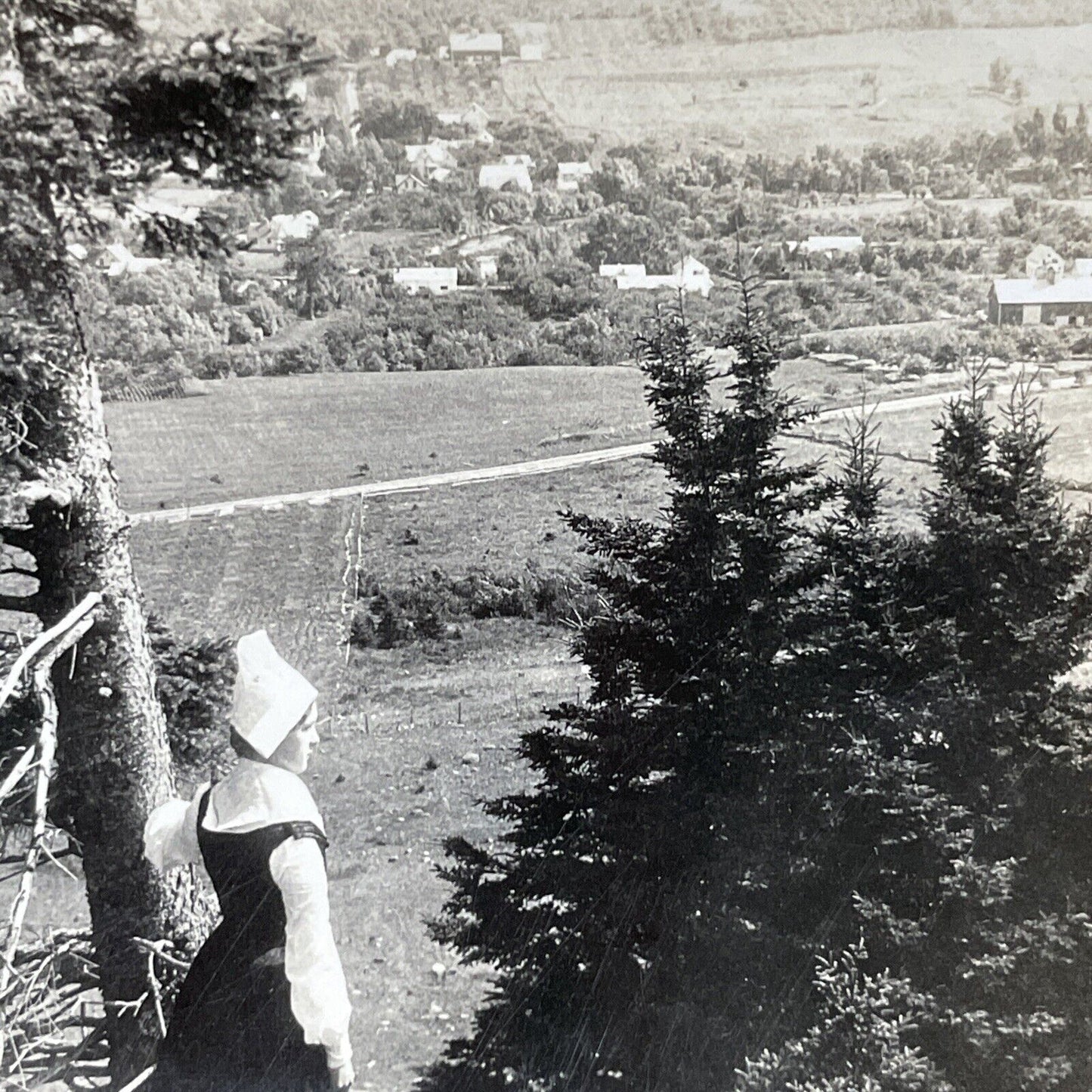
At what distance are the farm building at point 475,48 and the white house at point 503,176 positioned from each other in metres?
0.25

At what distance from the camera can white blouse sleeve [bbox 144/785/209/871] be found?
2.30 m

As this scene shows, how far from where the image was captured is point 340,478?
2.77 m

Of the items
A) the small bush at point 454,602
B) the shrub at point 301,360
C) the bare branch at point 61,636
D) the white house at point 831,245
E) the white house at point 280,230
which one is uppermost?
the white house at point 280,230

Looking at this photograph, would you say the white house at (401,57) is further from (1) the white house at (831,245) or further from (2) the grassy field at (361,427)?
(1) the white house at (831,245)

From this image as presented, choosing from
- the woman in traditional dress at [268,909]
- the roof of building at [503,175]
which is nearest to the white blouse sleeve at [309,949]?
the woman in traditional dress at [268,909]

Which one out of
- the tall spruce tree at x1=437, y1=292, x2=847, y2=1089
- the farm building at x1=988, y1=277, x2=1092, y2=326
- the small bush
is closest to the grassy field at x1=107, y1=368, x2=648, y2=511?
the tall spruce tree at x1=437, y1=292, x2=847, y2=1089

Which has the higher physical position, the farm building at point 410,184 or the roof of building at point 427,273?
the farm building at point 410,184

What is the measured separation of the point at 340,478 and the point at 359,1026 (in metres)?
1.36

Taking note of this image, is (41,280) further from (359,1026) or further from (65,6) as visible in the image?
(359,1026)

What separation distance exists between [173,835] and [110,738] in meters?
0.32

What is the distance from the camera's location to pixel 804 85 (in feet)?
9.02

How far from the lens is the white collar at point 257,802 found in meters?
2.10

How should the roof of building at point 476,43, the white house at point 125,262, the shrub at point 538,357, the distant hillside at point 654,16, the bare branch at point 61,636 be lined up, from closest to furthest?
the bare branch at point 61,636 → the white house at point 125,262 → the distant hillside at point 654,16 → the roof of building at point 476,43 → the shrub at point 538,357

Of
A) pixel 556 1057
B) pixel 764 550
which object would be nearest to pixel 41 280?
pixel 764 550
